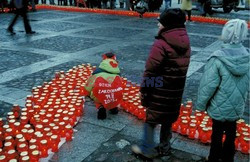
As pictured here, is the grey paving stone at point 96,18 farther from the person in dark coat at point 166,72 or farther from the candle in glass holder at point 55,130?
the person in dark coat at point 166,72

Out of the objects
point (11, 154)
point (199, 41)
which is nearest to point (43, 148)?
point (11, 154)

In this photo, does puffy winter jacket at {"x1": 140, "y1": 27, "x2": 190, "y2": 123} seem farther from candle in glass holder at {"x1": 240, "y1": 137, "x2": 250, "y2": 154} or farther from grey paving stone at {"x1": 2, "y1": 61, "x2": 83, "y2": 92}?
grey paving stone at {"x1": 2, "y1": 61, "x2": 83, "y2": 92}

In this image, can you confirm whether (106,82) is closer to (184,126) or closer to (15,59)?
(184,126)

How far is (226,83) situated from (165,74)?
2.15 ft

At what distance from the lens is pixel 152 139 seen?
388cm

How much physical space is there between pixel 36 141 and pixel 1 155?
1.49ft

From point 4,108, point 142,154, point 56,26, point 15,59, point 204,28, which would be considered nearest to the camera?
point 142,154

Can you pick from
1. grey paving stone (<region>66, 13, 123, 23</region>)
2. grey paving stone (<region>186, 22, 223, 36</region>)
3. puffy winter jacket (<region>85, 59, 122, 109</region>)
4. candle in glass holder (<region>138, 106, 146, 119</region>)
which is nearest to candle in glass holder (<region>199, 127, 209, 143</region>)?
candle in glass holder (<region>138, 106, 146, 119</region>)

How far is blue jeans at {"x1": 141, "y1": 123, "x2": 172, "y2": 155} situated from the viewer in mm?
3854

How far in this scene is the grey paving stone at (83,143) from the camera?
4000 millimetres

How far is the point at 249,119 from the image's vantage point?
5.38 meters

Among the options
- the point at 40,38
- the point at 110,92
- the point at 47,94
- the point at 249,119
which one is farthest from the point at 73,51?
the point at 249,119

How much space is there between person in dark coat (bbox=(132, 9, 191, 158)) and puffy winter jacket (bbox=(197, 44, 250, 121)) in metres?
0.30

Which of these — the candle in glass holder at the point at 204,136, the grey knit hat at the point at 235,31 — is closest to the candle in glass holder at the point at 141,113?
the candle in glass holder at the point at 204,136
